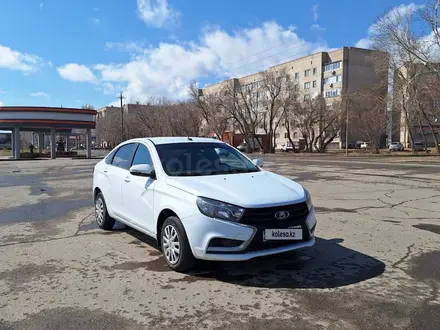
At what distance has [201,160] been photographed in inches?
214

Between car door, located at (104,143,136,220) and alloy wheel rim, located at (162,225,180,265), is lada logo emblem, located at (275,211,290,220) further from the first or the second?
car door, located at (104,143,136,220)

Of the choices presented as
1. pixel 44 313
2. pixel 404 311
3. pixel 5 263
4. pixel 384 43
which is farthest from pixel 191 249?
pixel 384 43

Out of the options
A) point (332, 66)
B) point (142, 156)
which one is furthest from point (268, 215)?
point (332, 66)

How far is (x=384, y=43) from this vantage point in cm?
3978

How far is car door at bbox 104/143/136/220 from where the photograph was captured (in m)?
5.91

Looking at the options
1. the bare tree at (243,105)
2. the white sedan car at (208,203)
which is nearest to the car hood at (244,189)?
the white sedan car at (208,203)

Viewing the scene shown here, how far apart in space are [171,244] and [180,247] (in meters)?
0.21

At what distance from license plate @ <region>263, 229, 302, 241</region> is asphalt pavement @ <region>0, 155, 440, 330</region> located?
0.49 metres

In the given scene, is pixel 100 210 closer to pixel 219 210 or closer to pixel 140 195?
pixel 140 195

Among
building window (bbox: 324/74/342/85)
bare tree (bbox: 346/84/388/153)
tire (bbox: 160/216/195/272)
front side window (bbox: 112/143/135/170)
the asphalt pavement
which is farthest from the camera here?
building window (bbox: 324/74/342/85)

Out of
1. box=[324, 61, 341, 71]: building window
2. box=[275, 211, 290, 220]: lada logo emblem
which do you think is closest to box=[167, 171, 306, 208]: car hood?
box=[275, 211, 290, 220]: lada logo emblem

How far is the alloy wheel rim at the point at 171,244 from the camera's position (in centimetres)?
451

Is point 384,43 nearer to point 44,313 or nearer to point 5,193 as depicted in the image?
point 5,193

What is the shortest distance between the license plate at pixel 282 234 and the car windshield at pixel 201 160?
1.30 meters
